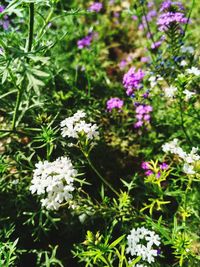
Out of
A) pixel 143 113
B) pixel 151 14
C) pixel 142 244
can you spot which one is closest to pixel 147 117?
pixel 143 113

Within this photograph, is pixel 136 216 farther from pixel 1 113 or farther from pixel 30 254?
pixel 1 113

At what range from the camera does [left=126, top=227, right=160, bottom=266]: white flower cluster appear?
2059 millimetres

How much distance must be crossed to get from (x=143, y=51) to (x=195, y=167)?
2.74 metres

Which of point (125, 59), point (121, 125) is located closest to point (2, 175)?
point (121, 125)

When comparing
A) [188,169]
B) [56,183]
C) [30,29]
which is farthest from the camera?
[30,29]

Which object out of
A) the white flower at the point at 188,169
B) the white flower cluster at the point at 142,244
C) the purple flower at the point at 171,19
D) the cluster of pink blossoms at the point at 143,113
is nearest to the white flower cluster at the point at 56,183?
the white flower cluster at the point at 142,244

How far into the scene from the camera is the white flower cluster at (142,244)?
6.75ft

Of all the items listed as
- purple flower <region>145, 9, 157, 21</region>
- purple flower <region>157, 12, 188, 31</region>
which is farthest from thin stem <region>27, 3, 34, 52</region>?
purple flower <region>145, 9, 157, 21</region>

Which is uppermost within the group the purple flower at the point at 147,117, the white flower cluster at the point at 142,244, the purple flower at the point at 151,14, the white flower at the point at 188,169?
the purple flower at the point at 151,14

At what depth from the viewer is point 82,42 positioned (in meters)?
4.20

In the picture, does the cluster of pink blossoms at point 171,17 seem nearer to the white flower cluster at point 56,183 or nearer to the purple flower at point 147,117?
the purple flower at point 147,117

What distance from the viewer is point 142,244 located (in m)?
2.21

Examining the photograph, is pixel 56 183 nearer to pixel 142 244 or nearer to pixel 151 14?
pixel 142 244

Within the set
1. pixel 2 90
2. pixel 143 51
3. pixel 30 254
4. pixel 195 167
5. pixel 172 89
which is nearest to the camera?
pixel 195 167
